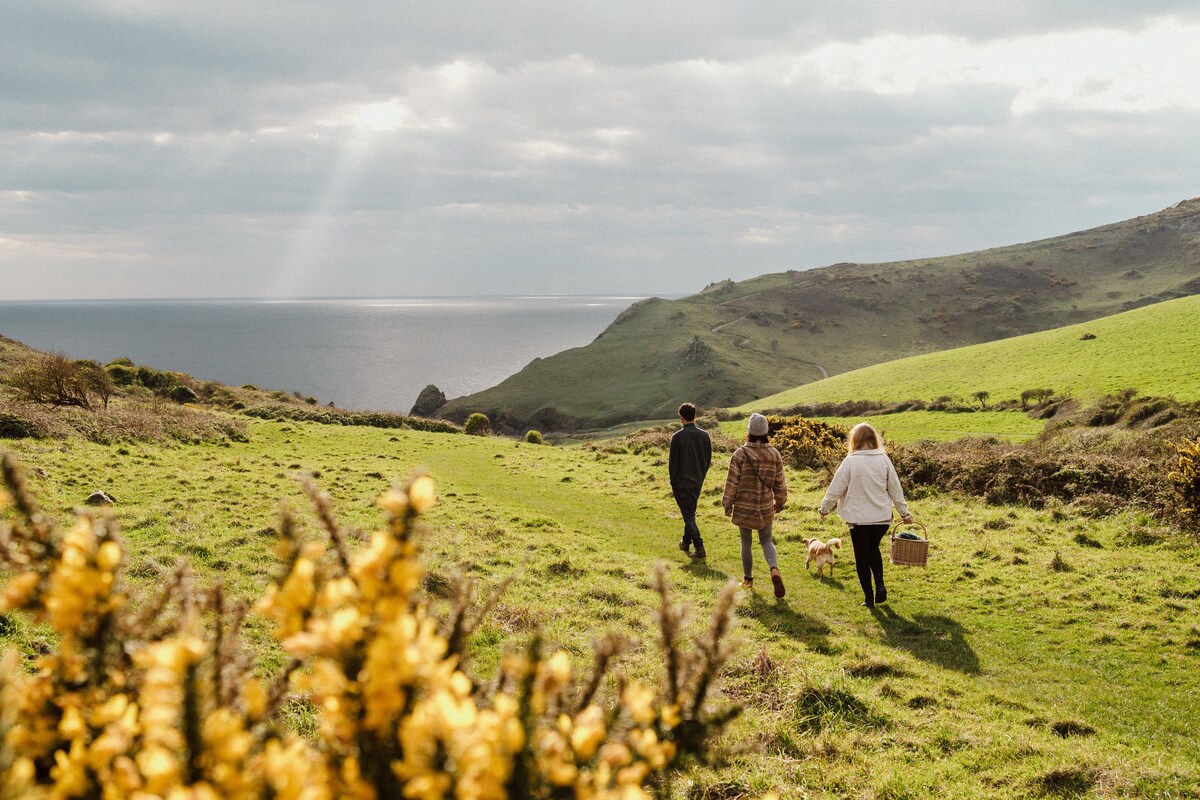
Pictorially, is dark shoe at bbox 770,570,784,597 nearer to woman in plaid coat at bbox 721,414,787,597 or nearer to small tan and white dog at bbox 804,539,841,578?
woman in plaid coat at bbox 721,414,787,597

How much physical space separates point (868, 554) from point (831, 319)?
13974 centimetres

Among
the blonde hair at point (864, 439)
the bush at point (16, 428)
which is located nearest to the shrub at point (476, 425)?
the bush at point (16, 428)

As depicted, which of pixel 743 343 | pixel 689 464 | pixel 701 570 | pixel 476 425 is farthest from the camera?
pixel 743 343

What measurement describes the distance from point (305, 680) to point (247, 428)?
33553 mm

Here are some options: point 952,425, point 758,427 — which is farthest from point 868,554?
point 952,425

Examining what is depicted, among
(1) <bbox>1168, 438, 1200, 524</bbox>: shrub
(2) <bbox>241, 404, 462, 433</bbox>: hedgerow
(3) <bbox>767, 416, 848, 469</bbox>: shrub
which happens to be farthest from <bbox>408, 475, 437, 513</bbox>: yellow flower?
(2) <bbox>241, 404, 462, 433</bbox>: hedgerow

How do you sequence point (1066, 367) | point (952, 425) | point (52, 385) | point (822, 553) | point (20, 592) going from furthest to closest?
point (1066, 367) → point (952, 425) → point (52, 385) → point (822, 553) → point (20, 592)

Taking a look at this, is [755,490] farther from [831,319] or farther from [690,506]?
[831,319]

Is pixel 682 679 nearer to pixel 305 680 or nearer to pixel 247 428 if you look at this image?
pixel 305 680

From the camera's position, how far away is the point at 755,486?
1108 cm

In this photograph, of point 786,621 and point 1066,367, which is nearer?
point 786,621

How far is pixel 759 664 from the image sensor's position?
7688 mm

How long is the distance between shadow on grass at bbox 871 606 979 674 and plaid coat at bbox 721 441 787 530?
2.23 meters

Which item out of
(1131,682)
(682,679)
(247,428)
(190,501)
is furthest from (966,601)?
(247,428)
